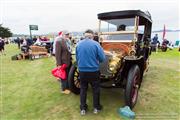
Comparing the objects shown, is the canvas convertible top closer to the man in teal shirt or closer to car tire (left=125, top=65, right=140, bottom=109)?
car tire (left=125, top=65, right=140, bottom=109)

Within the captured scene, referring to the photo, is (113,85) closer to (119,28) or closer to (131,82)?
(131,82)

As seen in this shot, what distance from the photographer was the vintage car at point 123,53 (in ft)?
14.5

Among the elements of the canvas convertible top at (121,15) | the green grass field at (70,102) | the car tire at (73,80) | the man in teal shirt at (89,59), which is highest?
the canvas convertible top at (121,15)

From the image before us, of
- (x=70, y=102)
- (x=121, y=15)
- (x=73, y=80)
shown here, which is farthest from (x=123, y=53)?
(x=70, y=102)

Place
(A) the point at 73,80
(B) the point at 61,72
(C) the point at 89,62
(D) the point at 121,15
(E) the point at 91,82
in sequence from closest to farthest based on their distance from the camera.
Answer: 1. (C) the point at 89,62
2. (E) the point at 91,82
3. (A) the point at 73,80
4. (B) the point at 61,72
5. (D) the point at 121,15

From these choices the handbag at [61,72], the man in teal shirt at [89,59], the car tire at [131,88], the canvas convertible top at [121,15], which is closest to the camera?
the man in teal shirt at [89,59]

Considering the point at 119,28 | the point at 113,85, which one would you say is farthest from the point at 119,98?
the point at 119,28

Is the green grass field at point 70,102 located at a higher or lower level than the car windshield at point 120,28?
lower

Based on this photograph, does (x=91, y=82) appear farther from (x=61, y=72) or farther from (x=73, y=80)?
(x=61, y=72)

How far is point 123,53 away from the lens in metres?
5.21

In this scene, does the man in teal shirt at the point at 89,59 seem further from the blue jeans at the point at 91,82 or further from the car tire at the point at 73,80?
the car tire at the point at 73,80

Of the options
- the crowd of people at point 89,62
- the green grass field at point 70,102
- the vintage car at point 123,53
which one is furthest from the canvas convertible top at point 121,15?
the green grass field at point 70,102

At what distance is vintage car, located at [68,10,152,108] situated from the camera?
174 inches

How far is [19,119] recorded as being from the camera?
13.6ft
